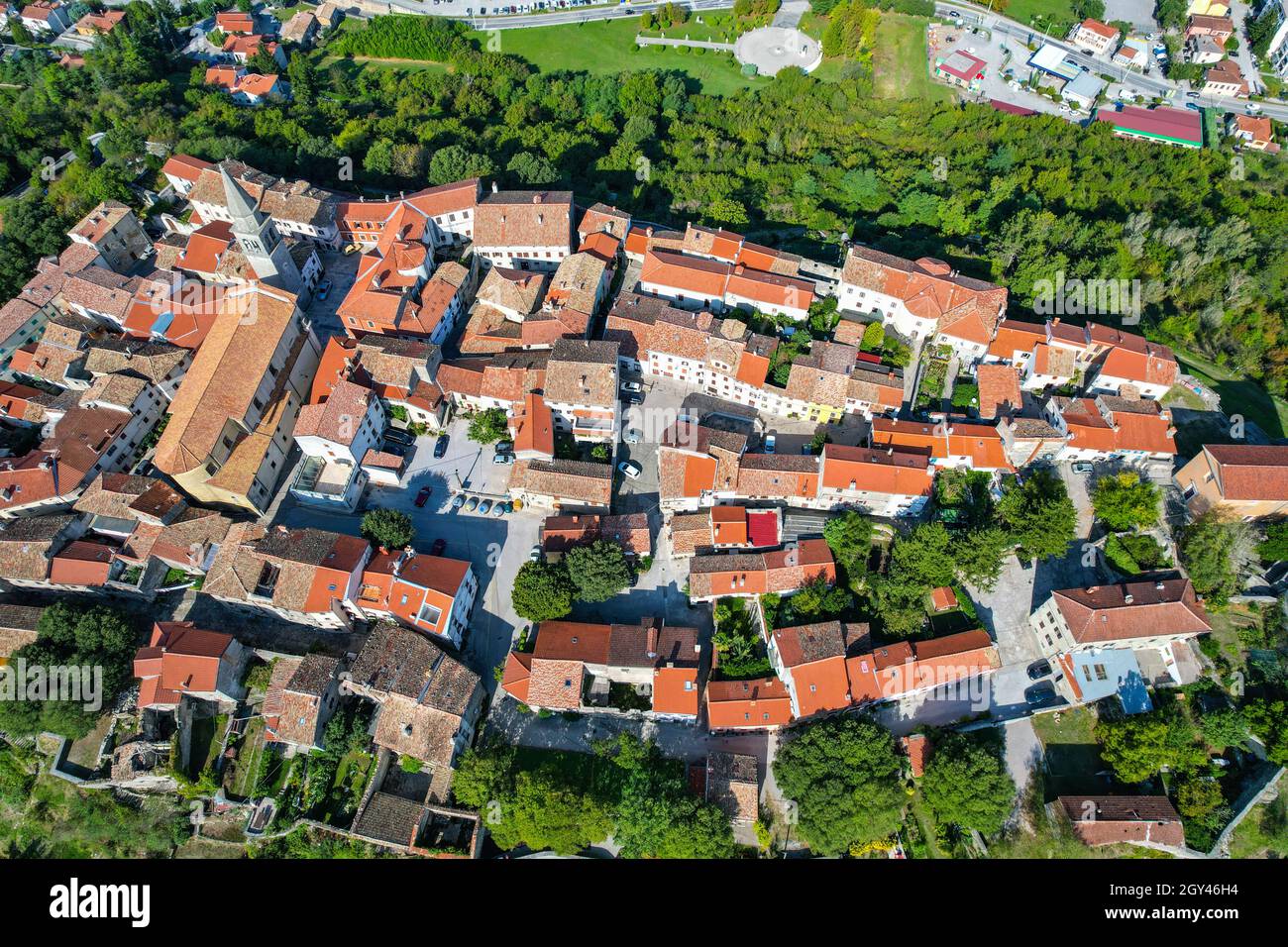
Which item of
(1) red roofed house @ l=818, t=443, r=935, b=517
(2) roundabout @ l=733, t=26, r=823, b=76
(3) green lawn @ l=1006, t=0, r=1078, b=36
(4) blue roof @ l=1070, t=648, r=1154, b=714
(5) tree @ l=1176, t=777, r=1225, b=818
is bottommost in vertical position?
(5) tree @ l=1176, t=777, r=1225, b=818

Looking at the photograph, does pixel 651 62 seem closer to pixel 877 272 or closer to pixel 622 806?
pixel 877 272

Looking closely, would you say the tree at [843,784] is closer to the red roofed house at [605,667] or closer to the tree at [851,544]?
the red roofed house at [605,667]

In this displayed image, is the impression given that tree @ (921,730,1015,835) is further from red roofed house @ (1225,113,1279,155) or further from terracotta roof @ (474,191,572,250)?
red roofed house @ (1225,113,1279,155)

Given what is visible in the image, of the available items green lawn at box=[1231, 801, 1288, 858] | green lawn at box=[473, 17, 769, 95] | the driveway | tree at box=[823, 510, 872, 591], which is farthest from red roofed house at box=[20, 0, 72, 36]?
green lawn at box=[1231, 801, 1288, 858]

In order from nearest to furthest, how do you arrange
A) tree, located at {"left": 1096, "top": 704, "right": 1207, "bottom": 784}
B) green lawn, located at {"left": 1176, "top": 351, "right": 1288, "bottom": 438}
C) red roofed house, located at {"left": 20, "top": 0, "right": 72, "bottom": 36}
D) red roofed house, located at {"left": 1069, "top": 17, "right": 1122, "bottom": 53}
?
1. tree, located at {"left": 1096, "top": 704, "right": 1207, "bottom": 784}
2. green lawn, located at {"left": 1176, "top": 351, "right": 1288, "bottom": 438}
3. red roofed house, located at {"left": 1069, "top": 17, "right": 1122, "bottom": 53}
4. red roofed house, located at {"left": 20, "top": 0, "right": 72, "bottom": 36}

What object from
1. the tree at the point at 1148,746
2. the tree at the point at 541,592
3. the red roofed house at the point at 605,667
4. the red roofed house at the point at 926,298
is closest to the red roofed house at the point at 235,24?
the red roofed house at the point at 926,298
